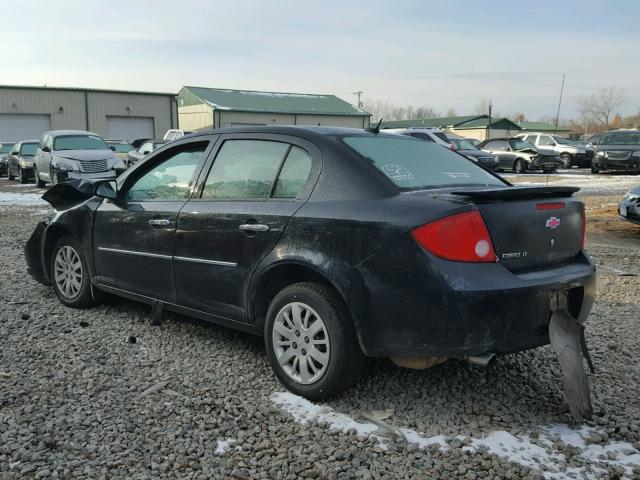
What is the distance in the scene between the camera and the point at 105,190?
16.1 ft

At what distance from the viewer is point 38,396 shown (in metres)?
3.61

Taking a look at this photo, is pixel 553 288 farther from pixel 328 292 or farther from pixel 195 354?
pixel 195 354

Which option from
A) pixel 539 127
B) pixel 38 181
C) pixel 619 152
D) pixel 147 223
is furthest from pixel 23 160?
pixel 539 127

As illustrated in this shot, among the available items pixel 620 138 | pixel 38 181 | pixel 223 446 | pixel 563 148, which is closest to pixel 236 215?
pixel 223 446

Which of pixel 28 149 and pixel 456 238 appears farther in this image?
pixel 28 149

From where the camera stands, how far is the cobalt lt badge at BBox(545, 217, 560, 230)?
3453 millimetres

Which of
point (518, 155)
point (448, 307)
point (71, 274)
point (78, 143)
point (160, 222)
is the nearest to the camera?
point (448, 307)

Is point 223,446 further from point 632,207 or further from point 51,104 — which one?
point 51,104

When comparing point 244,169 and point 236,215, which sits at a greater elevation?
point 244,169

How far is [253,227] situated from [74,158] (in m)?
15.7

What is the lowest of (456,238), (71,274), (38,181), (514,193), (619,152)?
(38,181)

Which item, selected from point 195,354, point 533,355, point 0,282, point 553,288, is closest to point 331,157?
point 553,288

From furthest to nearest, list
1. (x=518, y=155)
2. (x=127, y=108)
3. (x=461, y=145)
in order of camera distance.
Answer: (x=127, y=108)
(x=518, y=155)
(x=461, y=145)

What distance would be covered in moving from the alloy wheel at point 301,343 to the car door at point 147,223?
1.13m
